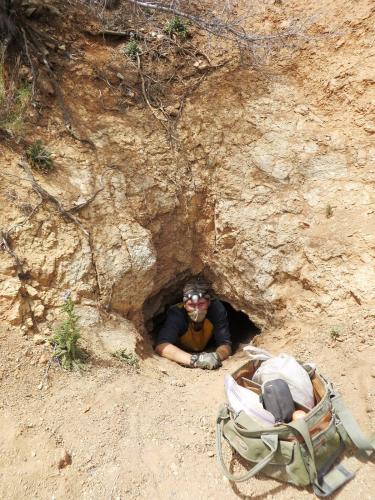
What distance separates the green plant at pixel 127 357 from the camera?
3.03m

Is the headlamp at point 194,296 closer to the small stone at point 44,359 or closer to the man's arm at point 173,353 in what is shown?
the man's arm at point 173,353

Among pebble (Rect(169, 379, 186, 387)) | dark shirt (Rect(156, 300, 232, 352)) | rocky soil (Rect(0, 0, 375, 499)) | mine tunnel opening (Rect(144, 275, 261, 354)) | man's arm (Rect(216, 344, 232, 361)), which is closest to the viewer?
rocky soil (Rect(0, 0, 375, 499))

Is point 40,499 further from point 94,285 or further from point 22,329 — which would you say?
point 94,285

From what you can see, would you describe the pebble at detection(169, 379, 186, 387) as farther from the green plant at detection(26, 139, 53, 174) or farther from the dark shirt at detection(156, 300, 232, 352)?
the green plant at detection(26, 139, 53, 174)

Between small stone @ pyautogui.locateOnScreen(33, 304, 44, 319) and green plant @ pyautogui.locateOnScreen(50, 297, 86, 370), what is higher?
small stone @ pyautogui.locateOnScreen(33, 304, 44, 319)

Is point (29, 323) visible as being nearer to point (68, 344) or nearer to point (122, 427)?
point (68, 344)

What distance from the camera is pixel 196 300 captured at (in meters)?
4.46

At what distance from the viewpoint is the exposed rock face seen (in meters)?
3.25

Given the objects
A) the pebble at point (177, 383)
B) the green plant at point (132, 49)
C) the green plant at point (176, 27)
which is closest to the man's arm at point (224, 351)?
the pebble at point (177, 383)

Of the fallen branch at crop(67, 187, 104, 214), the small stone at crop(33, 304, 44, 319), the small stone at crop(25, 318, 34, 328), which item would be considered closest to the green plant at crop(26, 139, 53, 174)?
the fallen branch at crop(67, 187, 104, 214)

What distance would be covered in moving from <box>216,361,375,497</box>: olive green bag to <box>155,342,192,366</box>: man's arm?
181cm

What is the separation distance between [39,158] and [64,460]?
2.38m

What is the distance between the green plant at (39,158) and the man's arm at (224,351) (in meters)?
2.60

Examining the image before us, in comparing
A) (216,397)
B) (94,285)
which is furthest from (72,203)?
(216,397)
